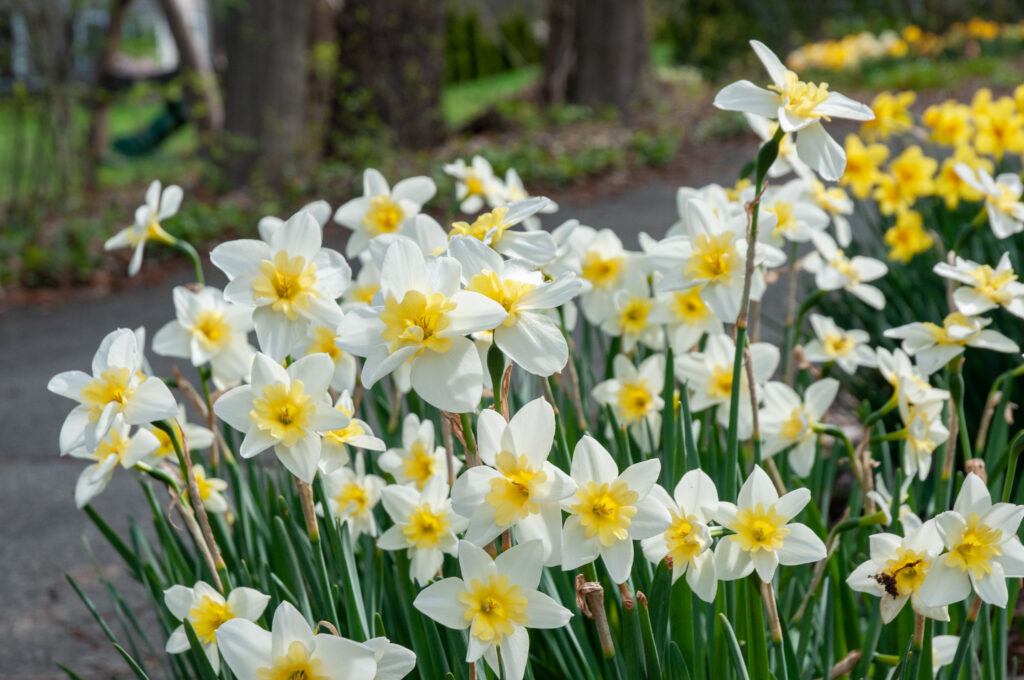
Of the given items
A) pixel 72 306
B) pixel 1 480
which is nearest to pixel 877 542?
pixel 1 480

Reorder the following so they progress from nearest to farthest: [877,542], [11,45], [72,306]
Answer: [877,542] → [72,306] → [11,45]

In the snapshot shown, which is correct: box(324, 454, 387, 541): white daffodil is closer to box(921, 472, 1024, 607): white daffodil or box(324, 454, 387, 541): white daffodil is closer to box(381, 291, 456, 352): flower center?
box(381, 291, 456, 352): flower center

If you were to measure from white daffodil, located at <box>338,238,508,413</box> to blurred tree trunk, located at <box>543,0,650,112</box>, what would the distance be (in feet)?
26.5

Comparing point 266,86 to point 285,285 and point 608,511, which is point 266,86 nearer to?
point 285,285

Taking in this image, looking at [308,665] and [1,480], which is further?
[1,480]

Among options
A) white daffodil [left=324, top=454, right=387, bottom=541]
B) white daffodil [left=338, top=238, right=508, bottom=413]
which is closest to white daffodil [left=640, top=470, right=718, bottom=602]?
white daffodil [left=338, top=238, right=508, bottom=413]

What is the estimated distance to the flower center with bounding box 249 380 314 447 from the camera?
96cm

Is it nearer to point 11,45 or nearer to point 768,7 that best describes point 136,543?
point 11,45

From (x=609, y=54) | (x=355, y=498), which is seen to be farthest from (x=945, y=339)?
(x=609, y=54)

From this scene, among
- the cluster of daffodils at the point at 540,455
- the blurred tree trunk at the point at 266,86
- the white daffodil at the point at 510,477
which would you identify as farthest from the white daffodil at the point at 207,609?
the blurred tree trunk at the point at 266,86

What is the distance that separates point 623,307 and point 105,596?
67.7 inches

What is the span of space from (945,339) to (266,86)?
670 cm

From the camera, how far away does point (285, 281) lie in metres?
1.04

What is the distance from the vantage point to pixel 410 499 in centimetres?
119
